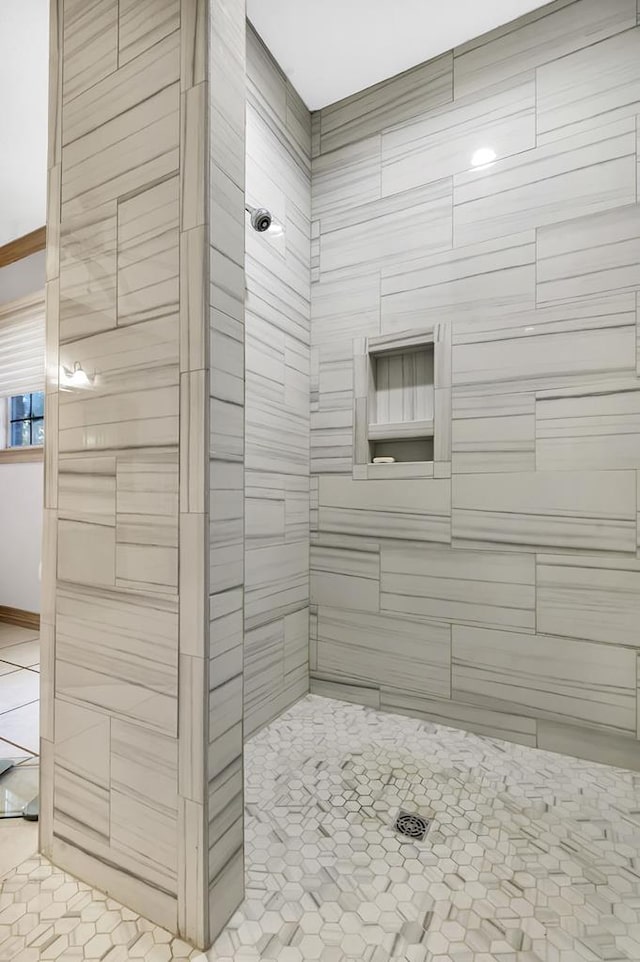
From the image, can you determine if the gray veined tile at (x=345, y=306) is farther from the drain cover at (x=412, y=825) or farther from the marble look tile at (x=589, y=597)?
the drain cover at (x=412, y=825)

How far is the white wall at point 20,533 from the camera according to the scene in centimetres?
310

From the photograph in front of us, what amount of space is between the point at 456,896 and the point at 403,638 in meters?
0.90

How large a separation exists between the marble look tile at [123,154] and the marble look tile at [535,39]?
4.53 ft

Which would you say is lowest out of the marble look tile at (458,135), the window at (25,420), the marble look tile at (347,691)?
the marble look tile at (347,691)

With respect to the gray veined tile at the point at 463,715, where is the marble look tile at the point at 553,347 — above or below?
above

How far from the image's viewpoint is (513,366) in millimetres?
1722

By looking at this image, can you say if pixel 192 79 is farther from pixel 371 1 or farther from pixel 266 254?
pixel 371 1

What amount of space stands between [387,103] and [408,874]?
2595 millimetres

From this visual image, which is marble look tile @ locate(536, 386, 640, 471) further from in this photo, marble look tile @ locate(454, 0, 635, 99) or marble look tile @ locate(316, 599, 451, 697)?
marble look tile @ locate(454, 0, 635, 99)

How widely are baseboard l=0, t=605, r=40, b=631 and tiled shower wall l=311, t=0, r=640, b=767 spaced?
6.79ft

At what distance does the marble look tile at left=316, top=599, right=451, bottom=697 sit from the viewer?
1852 mm

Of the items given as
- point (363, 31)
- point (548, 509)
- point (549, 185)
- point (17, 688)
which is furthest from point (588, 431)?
point (17, 688)

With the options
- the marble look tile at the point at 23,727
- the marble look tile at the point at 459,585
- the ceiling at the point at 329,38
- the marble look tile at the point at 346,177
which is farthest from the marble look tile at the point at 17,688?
the ceiling at the point at 329,38

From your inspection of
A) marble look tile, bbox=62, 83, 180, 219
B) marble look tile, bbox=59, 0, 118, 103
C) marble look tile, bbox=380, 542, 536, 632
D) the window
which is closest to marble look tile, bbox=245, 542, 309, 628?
marble look tile, bbox=380, 542, 536, 632
